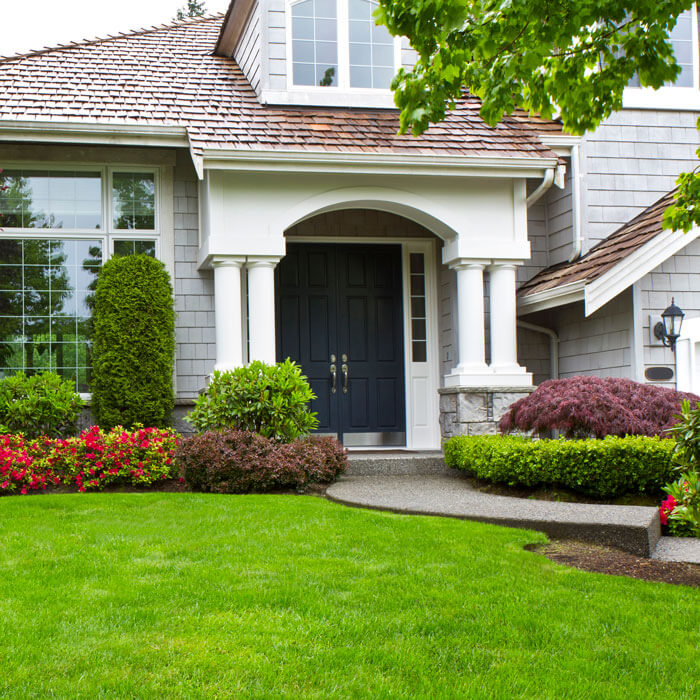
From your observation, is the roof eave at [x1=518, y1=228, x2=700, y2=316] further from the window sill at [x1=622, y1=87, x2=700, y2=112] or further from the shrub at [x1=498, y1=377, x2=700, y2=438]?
the window sill at [x1=622, y1=87, x2=700, y2=112]

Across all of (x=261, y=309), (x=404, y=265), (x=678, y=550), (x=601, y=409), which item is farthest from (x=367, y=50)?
(x=678, y=550)

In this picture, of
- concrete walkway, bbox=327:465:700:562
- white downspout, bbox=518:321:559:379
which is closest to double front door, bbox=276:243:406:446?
white downspout, bbox=518:321:559:379

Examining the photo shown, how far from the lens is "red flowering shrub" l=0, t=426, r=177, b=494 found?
7.50 m

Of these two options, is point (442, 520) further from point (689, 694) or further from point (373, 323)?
point (373, 323)

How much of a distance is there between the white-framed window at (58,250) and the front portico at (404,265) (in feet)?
3.35

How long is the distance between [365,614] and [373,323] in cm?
694

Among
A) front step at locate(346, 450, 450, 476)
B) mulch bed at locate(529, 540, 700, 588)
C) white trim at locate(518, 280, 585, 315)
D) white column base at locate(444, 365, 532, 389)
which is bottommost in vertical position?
mulch bed at locate(529, 540, 700, 588)

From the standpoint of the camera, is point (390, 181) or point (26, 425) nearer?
point (26, 425)

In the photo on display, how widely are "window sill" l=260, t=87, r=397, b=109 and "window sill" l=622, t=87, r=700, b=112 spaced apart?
296cm

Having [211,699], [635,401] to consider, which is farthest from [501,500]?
[211,699]

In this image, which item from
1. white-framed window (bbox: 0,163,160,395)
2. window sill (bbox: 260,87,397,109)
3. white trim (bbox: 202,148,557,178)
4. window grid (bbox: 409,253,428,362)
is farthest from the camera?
window grid (bbox: 409,253,428,362)

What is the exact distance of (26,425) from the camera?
827 centimetres

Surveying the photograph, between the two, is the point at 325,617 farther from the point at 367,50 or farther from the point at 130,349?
the point at 367,50

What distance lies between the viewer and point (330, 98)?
9.67 meters
